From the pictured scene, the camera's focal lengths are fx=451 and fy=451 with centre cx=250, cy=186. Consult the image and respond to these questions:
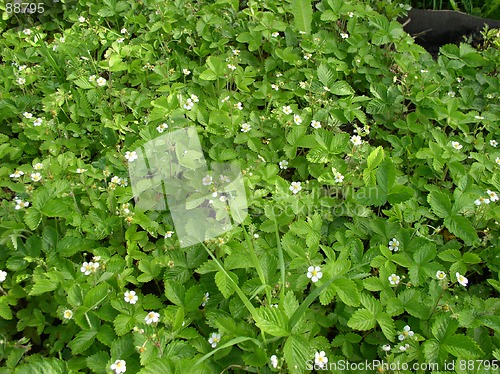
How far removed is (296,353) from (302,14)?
229 centimetres

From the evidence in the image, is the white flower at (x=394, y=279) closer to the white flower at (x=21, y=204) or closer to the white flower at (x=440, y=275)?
the white flower at (x=440, y=275)

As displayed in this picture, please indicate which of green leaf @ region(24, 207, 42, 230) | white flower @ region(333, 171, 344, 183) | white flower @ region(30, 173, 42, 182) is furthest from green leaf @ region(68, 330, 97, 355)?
white flower @ region(333, 171, 344, 183)

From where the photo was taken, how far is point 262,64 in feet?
9.86

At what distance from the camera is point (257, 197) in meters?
2.12

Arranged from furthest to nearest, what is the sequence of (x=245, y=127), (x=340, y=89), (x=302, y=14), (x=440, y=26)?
(x=440, y=26)
(x=302, y=14)
(x=340, y=89)
(x=245, y=127)

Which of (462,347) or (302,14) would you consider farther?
(302,14)

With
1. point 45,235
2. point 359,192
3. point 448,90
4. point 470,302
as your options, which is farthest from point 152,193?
point 448,90

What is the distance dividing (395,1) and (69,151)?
2.57 metres

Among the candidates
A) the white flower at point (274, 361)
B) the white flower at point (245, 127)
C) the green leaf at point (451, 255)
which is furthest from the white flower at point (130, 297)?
the green leaf at point (451, 255)

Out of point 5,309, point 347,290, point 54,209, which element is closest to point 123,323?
point 5,309

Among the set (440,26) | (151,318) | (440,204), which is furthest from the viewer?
(440,26)

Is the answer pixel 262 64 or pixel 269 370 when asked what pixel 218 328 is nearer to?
pixel 269 370

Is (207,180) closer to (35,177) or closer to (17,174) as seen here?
(35,177)

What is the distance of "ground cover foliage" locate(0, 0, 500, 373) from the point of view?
5.56 ft
